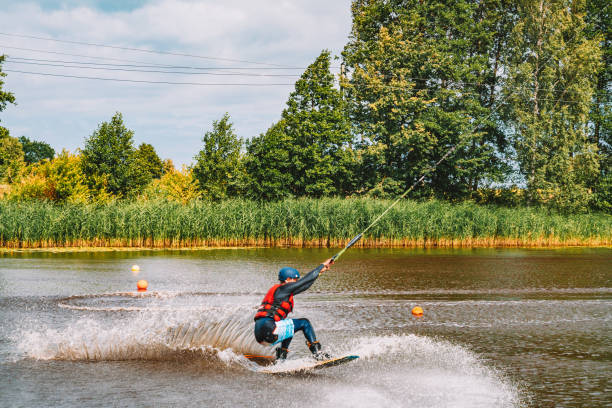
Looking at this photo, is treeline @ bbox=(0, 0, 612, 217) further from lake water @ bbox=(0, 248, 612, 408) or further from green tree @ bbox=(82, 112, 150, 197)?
lake water @ bbox=(0, 248, 612, 408)

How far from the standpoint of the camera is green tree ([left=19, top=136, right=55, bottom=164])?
131m

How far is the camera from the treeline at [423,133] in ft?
130

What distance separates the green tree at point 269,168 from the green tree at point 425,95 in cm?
590

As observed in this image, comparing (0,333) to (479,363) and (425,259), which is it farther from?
(425,259)

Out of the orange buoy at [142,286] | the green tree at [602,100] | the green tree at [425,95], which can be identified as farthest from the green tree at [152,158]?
the orange buoy at [142,286]

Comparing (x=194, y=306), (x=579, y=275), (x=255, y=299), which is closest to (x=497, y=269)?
(x=579, y=275)

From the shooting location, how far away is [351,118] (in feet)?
147

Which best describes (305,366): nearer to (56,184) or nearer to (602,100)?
(56,184)

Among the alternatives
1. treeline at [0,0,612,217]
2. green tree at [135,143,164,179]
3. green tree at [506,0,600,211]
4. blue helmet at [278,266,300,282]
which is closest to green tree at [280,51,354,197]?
treeline at [0,0,612,217]

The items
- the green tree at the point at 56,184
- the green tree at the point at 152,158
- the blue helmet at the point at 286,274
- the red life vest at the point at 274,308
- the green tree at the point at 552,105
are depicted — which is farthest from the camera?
the green tree at the point at 152,158

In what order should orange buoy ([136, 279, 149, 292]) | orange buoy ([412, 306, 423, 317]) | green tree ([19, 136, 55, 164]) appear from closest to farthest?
orange buoy ([412, 306, 423, 317]) → orange buoy ([136, 279, 149, 292]) → green tree ([19, 136, 55, 164])

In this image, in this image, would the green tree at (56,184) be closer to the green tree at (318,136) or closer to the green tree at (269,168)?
the green tree at (269,168)

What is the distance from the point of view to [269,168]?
3950 cm

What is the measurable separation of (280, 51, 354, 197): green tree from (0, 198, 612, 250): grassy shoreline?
27.9 ft
